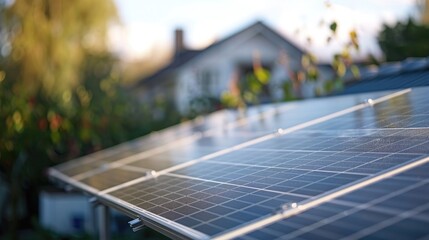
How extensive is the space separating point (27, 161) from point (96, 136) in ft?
5.36

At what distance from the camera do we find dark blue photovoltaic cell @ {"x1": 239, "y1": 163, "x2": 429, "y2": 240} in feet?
8.00

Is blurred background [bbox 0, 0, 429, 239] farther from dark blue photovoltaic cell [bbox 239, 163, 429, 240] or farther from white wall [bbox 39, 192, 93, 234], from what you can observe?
dark blue photovoltaic cell [bbox 239, 163, 429, 240]

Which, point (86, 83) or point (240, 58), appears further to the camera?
point (240, 58)

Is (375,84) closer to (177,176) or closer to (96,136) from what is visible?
(177,176)

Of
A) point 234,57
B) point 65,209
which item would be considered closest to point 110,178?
point 65,209

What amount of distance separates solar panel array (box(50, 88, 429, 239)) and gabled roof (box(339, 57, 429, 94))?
2.19 ft

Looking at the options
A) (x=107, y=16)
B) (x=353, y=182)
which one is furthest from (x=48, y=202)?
(x=353, y=182)

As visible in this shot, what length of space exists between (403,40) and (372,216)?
18176mm

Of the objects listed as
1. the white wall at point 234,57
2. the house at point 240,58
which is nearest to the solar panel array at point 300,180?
the house at point 240,58

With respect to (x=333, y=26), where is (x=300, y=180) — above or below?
below

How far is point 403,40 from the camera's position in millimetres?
19500

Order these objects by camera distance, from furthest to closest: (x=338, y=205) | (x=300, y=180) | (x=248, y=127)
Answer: (x=248, y=127) < (x=300, y=180) < (x=338, y=205)

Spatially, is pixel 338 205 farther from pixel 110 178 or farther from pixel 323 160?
pixel 110 178

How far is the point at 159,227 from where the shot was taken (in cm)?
349
